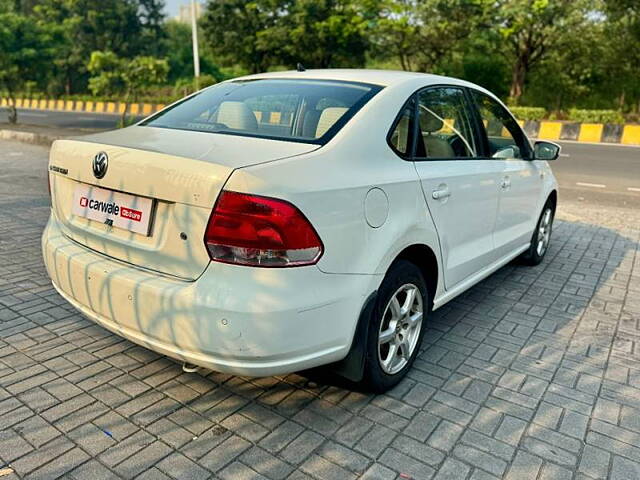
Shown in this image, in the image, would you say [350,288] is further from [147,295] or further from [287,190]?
[147,295]

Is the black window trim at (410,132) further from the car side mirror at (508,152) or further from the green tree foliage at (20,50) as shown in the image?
the green tree foliage at (20,50)

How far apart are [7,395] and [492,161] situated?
3191 mm

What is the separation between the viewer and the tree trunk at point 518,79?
2477cm

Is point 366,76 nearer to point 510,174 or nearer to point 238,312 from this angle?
point 510,174

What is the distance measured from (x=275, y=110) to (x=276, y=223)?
1100 mm

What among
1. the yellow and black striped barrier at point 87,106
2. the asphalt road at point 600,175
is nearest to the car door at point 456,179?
the asphalt road at point 600,175

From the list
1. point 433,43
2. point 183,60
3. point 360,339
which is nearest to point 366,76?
point 360,339

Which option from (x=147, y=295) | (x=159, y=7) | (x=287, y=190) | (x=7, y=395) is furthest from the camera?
(x=159, y=7)

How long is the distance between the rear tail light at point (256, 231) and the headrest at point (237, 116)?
0.79 m

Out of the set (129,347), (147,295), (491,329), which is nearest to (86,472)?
(147,295)

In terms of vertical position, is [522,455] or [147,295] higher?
[147,295]

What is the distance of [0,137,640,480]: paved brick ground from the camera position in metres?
2.32

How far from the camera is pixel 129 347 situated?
326 cm

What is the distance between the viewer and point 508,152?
13.3 feet
